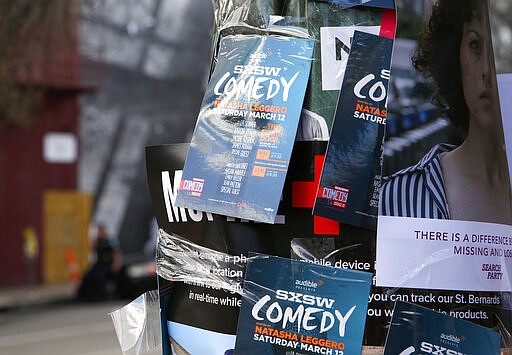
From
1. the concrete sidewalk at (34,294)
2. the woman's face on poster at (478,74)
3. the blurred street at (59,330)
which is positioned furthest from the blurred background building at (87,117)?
the woman's face on poster at (478,74)

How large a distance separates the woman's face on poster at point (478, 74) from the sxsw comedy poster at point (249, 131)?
1.33ft

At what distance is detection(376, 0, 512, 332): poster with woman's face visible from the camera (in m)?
2.29

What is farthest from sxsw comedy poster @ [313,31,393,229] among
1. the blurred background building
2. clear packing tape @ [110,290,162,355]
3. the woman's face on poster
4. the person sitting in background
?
the person sitting in background

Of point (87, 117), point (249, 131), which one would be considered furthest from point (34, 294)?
point (249, 131)

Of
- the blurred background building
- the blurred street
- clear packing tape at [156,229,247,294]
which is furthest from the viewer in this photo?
the blurred background building

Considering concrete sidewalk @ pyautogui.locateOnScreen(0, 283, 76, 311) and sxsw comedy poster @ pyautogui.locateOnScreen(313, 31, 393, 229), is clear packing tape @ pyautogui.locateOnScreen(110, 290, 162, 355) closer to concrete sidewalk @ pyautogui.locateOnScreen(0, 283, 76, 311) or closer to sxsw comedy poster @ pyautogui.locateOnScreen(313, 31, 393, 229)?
sxsw comedy poster @ pyautogui.locateOnScreen(313, 31, 393, 229)

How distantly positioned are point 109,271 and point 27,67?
5.34m

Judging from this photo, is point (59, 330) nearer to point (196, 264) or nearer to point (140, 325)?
point (140, 325)

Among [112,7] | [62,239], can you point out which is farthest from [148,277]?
[112,7]

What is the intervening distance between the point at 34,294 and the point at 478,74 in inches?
797

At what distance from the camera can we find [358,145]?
7.51 ft

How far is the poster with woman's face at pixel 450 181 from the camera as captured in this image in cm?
229

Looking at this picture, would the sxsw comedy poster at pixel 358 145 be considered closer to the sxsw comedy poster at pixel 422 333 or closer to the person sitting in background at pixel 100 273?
the sxsw comedy poster at pixel 422 333

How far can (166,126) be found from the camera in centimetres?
2752
